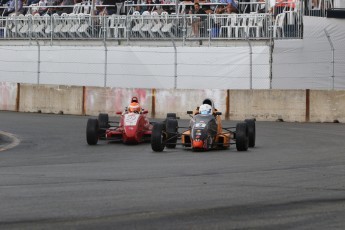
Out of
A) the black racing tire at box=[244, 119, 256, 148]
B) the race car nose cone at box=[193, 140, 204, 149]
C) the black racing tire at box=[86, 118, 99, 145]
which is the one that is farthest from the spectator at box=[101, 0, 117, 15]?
the race car nose cone at box=[193, 140, 204, 149]

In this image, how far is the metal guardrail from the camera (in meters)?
31.2

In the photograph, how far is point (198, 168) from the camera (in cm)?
1507

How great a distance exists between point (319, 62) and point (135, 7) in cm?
851

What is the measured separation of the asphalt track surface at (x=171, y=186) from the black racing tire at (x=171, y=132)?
0.43 metres

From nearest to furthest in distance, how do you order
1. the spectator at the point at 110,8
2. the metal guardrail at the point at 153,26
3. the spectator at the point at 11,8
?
the metal guardrail at the point at 153,26, the spectator at the point at 110,8, the spectator at the point at 11,8

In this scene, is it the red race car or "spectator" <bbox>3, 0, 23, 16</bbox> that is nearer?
the red race car

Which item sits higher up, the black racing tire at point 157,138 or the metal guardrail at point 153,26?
the metal guardrail at point 153,26

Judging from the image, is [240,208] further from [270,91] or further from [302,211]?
[270,91]

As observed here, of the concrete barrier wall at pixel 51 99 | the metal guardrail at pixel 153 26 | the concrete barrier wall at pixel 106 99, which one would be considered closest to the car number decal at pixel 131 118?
the concrete barrier wall at pixel 106 99

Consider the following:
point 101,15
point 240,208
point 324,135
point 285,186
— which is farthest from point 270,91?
point 240,208

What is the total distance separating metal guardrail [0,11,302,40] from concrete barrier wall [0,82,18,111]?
283 centimetres

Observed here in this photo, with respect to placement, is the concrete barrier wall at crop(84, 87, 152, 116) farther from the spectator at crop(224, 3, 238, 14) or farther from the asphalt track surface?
the asphalt track surface

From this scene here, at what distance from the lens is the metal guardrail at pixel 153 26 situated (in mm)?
31188

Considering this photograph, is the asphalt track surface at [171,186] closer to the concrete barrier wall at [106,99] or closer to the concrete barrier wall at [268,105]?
the concrete barrier wall at [268,105]
